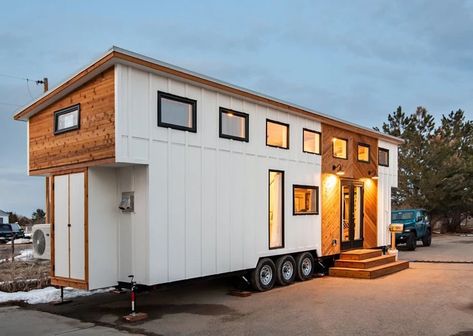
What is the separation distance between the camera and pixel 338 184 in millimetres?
13750

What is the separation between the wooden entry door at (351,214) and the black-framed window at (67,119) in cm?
798

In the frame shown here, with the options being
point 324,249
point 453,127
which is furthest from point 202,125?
point 453,127

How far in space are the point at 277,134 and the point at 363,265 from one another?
426cm

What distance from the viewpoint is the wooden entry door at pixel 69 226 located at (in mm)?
8758

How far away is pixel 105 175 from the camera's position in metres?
8.85

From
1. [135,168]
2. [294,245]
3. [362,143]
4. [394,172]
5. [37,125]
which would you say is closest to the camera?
[135,168]

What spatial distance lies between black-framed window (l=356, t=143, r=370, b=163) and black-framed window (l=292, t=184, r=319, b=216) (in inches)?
108

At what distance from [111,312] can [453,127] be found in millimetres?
29545

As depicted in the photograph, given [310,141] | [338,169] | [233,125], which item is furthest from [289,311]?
[338,169]

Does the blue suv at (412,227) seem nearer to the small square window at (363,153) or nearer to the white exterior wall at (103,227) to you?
the small square window at (363,153)

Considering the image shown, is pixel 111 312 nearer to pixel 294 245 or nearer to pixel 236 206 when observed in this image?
pixel 236 206

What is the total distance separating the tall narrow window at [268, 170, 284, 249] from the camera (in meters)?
11.5

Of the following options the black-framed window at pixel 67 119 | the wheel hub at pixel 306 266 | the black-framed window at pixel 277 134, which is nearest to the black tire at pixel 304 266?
the wheel hub at pixel 306 266

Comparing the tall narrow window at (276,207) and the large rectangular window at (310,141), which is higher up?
the large rectangular window at (310,141)
